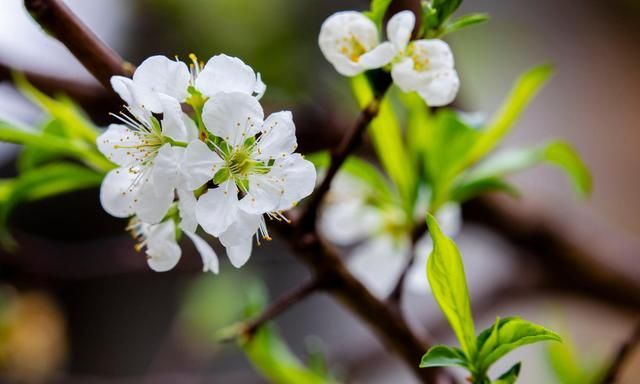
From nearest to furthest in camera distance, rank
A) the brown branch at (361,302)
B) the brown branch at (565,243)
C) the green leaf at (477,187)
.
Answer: the brown branch at (361,302) → the green leaf at (477,187) → the brown branch at (565,243)

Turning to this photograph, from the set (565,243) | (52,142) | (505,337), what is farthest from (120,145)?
(565,243)

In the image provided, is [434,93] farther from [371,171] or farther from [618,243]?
[618,243]

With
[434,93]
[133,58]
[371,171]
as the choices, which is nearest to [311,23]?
[133,58]

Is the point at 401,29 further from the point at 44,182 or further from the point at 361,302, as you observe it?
the point at 44,182

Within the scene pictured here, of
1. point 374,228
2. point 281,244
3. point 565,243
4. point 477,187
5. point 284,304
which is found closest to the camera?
point 284,304

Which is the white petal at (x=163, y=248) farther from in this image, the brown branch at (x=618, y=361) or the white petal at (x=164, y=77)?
the brown branch at (x=618, y=361)

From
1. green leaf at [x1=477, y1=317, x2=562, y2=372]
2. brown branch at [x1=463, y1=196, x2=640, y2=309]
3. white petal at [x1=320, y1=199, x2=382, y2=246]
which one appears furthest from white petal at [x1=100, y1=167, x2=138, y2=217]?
brown branch at [x1=463, y1=196, x2=640, y2=309]

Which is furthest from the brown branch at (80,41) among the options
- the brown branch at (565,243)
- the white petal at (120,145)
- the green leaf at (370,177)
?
the brown branch at (565,243)
